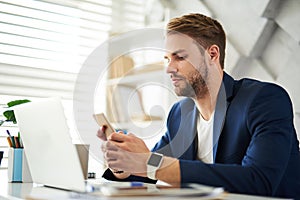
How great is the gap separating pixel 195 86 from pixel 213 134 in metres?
0.19

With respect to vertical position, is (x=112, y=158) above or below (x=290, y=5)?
below

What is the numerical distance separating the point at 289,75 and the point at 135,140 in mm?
956

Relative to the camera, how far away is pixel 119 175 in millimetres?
1494

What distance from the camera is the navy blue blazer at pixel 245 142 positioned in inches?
46.9

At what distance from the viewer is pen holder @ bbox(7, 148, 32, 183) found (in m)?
1.52

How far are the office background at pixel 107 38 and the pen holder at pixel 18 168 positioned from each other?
563mm

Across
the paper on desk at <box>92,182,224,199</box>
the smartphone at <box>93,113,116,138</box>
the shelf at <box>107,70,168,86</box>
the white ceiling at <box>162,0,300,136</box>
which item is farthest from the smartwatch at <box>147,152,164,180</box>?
the shelf at <box>107,70,168,86</box>

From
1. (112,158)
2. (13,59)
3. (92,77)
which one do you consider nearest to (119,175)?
(112,158)

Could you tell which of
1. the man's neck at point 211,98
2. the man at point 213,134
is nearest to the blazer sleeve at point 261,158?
the man at point 213,134

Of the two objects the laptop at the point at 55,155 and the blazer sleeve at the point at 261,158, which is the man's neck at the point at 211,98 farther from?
the laptop at the point at 55,155

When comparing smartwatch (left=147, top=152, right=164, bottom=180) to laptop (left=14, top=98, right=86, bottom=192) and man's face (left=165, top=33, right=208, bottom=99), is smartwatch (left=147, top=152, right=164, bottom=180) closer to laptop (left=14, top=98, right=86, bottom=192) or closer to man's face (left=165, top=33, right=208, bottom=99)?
laptop (left=14, top=98, right=86, bottom=192)

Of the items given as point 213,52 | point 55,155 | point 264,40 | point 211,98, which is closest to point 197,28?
point 213,52

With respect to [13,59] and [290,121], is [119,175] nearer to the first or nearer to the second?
[290,121]

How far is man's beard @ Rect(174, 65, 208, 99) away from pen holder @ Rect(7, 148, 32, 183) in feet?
1.90
